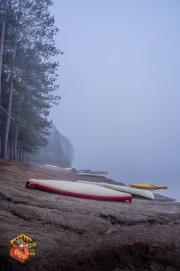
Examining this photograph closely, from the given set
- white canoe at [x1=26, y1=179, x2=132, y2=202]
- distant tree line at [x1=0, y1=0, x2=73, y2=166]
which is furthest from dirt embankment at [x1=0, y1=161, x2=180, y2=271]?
distant tree line at [x1=0, y1=0, x2=73, y2=166]

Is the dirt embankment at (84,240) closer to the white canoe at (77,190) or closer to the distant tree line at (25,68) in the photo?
the white canoe at (77,190)

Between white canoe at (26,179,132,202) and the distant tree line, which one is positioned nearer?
white canoe at (26,179,132,202)

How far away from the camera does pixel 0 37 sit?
45.0ft

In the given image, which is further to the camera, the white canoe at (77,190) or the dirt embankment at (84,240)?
the white canoe at (77,190)

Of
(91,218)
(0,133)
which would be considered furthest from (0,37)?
(91,218)

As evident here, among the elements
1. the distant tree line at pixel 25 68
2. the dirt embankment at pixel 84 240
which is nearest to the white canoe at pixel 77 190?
the dirt embankment at pixel 84 240

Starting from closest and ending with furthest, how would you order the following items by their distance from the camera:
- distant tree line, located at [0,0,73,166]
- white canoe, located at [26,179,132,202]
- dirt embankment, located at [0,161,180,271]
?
dirt embankment, located at [0,161,180,271] < white canoe, located at [26,179,132,202] < distant tree line, located at [0,0,73,166]

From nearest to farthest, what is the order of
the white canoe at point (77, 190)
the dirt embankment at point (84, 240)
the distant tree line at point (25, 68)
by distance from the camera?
the dirt embankment at point (84, 240) → the white canoe at point (77, 190) → the distant tree line at point (25, 68)

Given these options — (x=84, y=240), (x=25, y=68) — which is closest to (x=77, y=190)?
(x=84, y=240)

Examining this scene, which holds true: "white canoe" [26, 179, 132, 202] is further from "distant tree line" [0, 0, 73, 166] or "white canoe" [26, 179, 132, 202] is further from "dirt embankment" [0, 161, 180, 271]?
"distant tree line" [0, 0, 73, 166]

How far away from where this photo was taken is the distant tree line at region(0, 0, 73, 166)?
16078 millimetres

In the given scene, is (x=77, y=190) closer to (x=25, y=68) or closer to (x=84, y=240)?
(x=84, y=240)

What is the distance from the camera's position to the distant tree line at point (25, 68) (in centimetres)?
A: 1608

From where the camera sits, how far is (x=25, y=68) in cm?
2041
